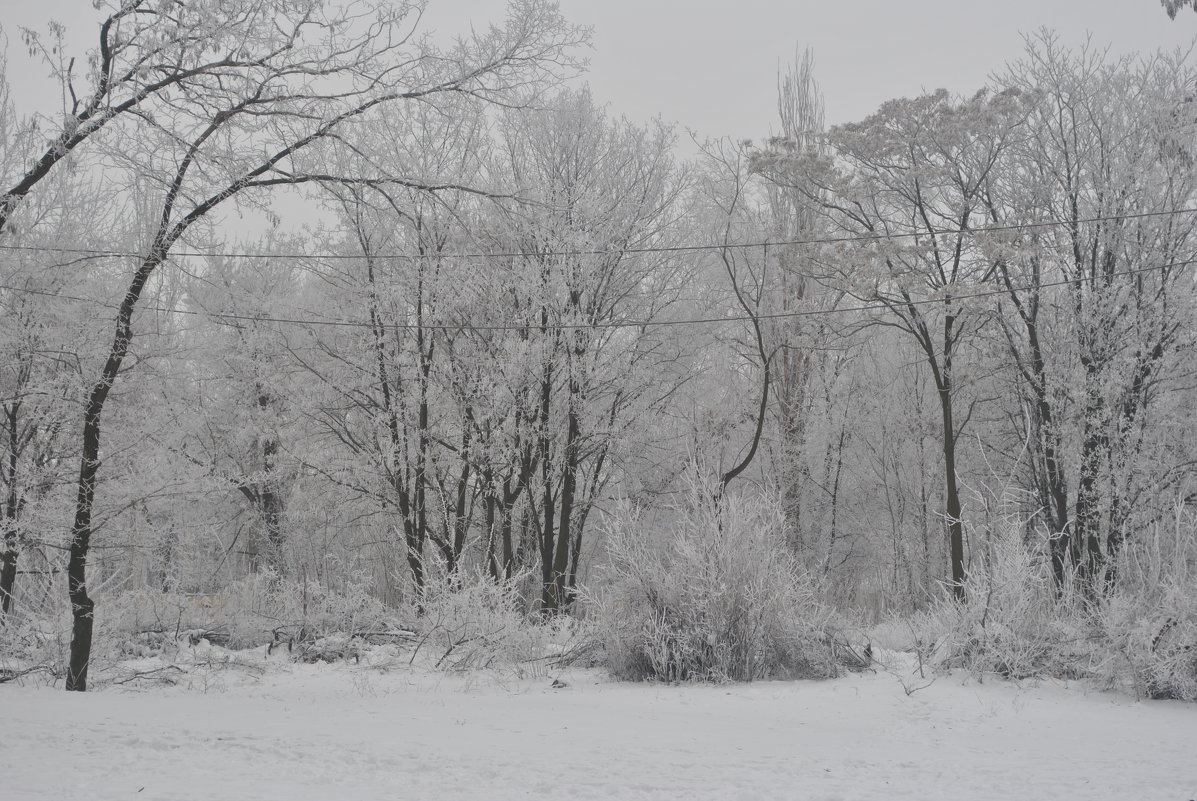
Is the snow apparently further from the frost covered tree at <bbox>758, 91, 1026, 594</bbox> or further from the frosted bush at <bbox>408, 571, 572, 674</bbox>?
A: the frost covered tree at <bbox>758, 91, 1026, 594</bbox>

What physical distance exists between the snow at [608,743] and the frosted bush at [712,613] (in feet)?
1.49

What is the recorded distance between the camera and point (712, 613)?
8844 millimetres

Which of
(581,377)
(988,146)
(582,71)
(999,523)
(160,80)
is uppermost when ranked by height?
(988,146)

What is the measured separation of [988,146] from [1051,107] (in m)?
1.62

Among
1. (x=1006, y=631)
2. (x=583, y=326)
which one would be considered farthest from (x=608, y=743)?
(x=583, y=326)

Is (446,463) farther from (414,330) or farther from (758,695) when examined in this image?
(758,695)

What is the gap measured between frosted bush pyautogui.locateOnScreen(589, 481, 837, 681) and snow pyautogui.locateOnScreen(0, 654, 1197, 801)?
453 millimetres

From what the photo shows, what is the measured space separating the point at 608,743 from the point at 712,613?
3285mm

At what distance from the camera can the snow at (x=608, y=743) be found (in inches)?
188

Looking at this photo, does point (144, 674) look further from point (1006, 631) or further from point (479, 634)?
point (1006, 631)

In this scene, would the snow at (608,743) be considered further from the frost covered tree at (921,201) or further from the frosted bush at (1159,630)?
the frost covered tree at (921,201)

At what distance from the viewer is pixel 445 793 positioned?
461cm

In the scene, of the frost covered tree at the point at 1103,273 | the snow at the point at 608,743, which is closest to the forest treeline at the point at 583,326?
the frost covered tree at the point at 1103,273

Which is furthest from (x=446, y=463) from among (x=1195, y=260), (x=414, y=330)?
(x=1195, y=260)
